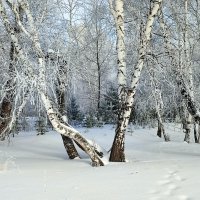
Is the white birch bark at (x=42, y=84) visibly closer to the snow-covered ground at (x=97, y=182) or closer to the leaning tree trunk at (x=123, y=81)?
the snow-covered ground at (x=97, y=182)

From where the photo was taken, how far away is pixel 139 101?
25.6m

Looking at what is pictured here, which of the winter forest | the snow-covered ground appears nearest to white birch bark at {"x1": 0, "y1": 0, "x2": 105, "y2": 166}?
the winter forest

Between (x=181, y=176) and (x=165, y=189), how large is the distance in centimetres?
117

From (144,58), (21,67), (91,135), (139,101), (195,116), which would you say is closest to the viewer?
(21,67)

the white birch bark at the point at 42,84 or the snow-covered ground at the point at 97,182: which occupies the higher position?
the white birch bark at the point at 42,84

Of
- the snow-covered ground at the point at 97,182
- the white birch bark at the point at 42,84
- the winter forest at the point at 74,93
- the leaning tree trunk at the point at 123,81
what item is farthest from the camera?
the leaning tree trunk at the point at 123,81

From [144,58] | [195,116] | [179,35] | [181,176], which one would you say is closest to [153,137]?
[179,35]

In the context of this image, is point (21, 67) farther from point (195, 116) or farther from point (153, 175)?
point (195, 116)

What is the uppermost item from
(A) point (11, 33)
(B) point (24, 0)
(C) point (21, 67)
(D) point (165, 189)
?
(B) point (24, 0)

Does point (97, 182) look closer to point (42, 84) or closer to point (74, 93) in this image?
point (42, 84)

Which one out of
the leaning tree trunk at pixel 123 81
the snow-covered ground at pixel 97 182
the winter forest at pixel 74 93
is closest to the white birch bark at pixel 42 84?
the winter forest at pixel 74 93

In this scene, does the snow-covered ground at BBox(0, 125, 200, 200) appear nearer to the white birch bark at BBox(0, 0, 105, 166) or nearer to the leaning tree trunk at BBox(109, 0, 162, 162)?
the white birch bark at BBox(0, 0, 105, 166)

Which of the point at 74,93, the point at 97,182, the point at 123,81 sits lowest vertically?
the point at 97,182

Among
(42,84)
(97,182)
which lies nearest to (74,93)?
(42,84)
